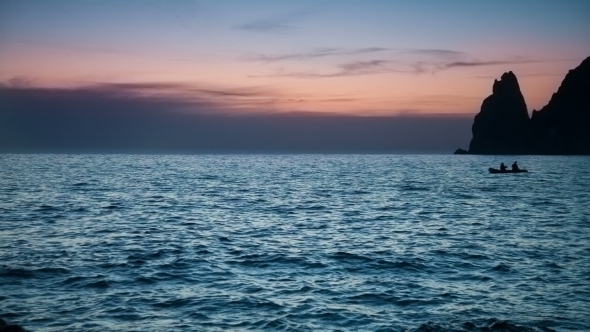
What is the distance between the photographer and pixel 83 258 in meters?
21.0

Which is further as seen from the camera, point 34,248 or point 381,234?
point 381,234

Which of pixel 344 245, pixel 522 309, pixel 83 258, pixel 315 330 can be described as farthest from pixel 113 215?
pixel 522 309

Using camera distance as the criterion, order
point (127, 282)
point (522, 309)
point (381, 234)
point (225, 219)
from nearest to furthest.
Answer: point (522, 309)
point (127, 282)
point (381, 234)
point (225, 219)

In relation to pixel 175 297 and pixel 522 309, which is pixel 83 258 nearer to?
pixel 175 297

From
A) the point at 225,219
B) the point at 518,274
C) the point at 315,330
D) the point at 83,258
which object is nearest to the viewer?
the point at 315,330

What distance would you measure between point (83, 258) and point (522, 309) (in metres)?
17.5

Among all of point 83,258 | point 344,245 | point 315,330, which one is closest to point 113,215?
point 83,258

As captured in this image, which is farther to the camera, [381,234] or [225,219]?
[225,219]

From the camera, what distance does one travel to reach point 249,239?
26.2 m

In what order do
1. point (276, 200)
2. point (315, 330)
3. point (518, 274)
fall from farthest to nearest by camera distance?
point (276, 200)
point (518, 274)
point (315, 330)

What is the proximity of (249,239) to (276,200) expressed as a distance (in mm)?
22545

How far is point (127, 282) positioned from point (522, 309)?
1336 centimetres

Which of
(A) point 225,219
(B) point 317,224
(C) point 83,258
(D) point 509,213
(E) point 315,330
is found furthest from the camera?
(D) point 509,213

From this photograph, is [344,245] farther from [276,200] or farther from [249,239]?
[276,200]
